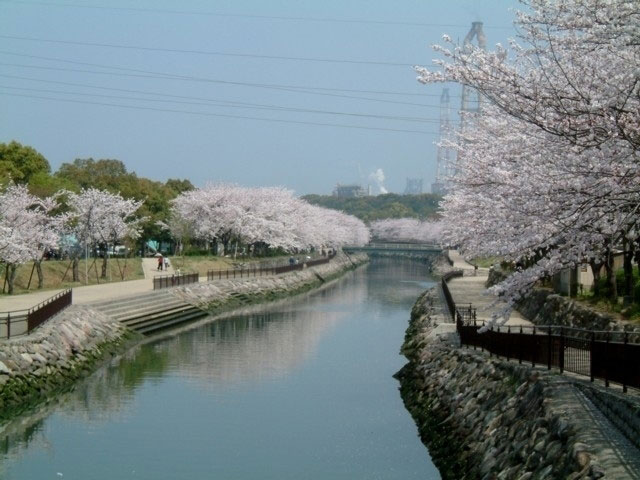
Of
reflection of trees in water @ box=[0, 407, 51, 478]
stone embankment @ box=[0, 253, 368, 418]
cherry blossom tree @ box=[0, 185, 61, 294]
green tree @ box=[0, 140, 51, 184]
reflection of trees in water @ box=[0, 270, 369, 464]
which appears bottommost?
reflection of trees in water @ box=[0, 407, 51, 478]

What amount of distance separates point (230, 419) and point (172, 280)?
978 inches

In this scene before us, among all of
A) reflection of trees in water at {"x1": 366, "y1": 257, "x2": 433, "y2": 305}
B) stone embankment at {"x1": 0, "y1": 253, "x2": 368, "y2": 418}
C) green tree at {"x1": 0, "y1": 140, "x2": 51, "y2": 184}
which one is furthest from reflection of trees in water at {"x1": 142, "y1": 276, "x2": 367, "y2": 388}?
green tree at {"x1": 0, "y1": 140, "x2": 51, "y2": 184}

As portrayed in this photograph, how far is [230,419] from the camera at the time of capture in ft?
68.1

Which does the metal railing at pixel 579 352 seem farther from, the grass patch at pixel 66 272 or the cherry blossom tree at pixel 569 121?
the grass patch at pixel 66 272

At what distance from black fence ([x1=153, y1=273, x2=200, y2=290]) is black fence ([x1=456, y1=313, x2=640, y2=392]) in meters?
24.9

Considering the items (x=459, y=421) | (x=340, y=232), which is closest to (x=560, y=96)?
(x=459, y=421)

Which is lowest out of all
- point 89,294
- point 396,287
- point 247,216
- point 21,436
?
point 21,436

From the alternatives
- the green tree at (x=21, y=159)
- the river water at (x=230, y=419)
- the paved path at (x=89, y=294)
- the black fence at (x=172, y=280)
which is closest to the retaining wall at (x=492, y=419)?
the river water at (x=230, y=419)

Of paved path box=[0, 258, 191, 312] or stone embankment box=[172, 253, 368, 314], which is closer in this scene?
paved path box=[0, 258, 191, 312]

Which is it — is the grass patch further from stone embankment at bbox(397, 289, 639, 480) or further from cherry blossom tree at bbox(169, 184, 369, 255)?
stone embankment at bbox(397, 289, 639, 480)

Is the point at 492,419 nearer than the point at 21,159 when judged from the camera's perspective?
Yes

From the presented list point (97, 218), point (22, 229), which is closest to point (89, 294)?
point (22, 229)

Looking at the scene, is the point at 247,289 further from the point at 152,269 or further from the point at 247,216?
the point at 247,216

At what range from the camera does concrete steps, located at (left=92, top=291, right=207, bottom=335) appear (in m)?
34.8
